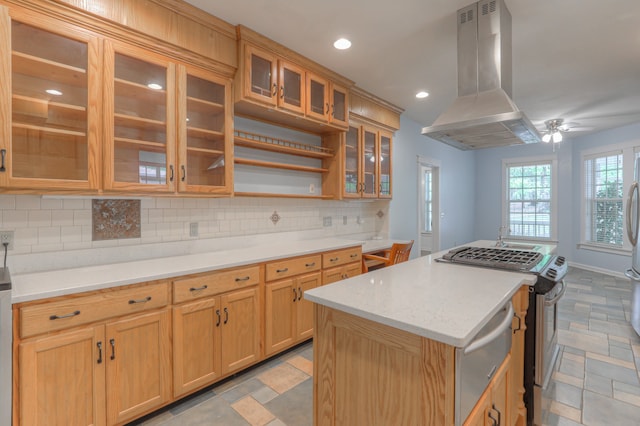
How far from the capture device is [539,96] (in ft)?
13.0

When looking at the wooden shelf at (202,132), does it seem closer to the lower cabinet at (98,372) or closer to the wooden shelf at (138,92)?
the wooden shelf at (138,92)

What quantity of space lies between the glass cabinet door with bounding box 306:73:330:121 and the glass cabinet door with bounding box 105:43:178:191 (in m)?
1.27

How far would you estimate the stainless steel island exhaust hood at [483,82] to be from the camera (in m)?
2.13

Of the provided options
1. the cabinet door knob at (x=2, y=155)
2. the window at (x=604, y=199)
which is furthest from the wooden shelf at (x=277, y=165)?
the window at (x=604, y=199)

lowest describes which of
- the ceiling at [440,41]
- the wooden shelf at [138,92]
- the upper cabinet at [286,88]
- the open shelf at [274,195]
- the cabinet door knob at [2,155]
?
the open shelf at [274,195]

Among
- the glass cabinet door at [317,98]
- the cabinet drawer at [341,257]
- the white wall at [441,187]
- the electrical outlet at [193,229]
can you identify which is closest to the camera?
the electrical outlet at [193,229]

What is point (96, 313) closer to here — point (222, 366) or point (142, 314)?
point (142, 314)

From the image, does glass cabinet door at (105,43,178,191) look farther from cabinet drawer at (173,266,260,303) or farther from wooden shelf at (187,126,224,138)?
cabinet drawer at (173,266,260,303)

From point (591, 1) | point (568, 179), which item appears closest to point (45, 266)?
point (591, 1)

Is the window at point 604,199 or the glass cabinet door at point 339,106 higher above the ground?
the glass cabinet door at point 339,106

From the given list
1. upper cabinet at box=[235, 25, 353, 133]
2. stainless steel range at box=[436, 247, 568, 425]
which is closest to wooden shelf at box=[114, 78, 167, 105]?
upper cabinet at box=[235, 25, 353, 133]

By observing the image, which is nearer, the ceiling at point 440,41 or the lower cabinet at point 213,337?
the lower cabinet at point 213,337

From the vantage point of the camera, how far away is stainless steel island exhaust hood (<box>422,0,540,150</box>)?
2.13 m

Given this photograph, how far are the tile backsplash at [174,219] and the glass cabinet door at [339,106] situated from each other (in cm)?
96
